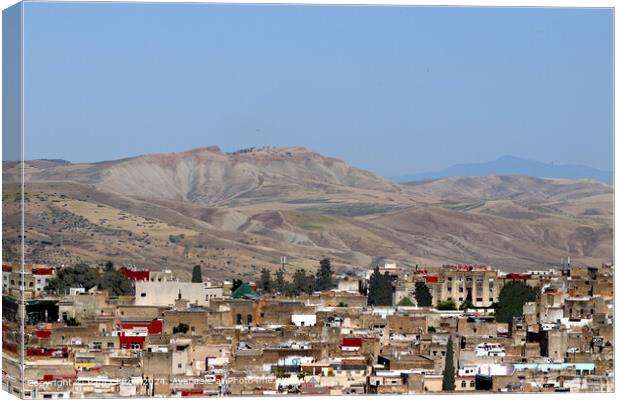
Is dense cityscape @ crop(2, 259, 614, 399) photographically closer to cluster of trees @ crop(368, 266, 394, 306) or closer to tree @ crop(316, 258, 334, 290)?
cluster of trees @ crop(368, 266, 394, 306)

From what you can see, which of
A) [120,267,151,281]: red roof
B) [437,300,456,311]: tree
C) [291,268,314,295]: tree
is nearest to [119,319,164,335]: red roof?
[437,300,456,311]: tree

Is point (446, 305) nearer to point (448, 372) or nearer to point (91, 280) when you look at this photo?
point (91, 280)

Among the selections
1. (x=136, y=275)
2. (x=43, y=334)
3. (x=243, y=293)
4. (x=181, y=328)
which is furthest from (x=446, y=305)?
(x=43, y=334)

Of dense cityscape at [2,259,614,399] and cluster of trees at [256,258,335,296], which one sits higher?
cluster of trees at [256,258,335,296]

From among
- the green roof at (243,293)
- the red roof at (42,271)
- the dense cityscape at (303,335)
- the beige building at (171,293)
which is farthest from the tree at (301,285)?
the red roof at (42,271)

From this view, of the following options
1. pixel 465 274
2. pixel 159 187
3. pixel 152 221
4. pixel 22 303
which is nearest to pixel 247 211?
pixel 159 187

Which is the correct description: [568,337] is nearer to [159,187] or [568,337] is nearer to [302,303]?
[302,303]
